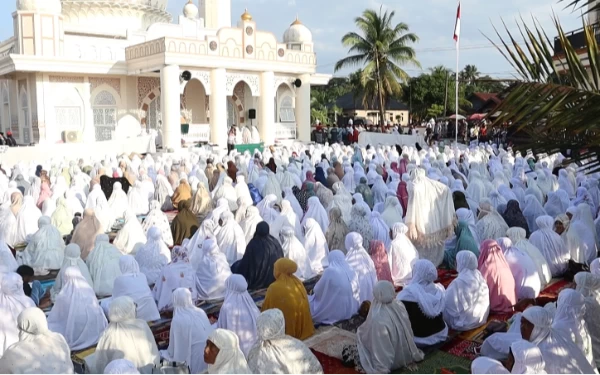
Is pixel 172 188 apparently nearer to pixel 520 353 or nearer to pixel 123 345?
pixel 123 345

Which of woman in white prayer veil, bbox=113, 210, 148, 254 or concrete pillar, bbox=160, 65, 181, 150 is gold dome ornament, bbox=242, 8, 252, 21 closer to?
concrete pillar, bbox=160, 65, 181, 150

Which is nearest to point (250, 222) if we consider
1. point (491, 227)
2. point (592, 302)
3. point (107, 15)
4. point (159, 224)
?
point (159, 224)

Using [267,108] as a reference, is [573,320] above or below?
below

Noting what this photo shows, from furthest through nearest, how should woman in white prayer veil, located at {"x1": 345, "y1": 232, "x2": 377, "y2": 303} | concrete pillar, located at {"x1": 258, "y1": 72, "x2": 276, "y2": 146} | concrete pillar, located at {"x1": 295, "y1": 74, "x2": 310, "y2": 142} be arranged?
1. concrete pillar, located at {"x1": 295, "y1": 74, "x2": 310, "y2": 142}
2. concrete pillar, located at {"x1": 258, "y1": 72, "x2": 276, "y2": 146}
3. woman in white prayer veil, located at {"x1": 345, "y1": 232, "x2": 377, "y2": 303}

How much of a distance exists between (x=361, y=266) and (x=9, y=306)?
2.64m

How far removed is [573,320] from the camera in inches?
123

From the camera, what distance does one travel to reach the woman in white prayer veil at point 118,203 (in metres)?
8.41

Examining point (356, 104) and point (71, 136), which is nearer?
point (71, 136)

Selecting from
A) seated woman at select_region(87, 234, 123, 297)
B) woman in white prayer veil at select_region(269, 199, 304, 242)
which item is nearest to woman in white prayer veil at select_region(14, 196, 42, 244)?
seated woman at select_region(87, 234, 123, 297)

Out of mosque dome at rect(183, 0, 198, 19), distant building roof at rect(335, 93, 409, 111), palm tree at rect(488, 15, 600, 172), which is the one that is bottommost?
palm tree at rect(488, 15, 600, 172)

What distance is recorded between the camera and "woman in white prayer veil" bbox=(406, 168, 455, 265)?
6.01 meters

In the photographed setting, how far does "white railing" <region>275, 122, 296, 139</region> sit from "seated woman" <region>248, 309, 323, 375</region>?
55.3 feet

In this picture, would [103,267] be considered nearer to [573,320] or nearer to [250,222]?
[250,222]

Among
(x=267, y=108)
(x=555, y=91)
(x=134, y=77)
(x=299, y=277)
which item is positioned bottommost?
(x=299, y=277)
